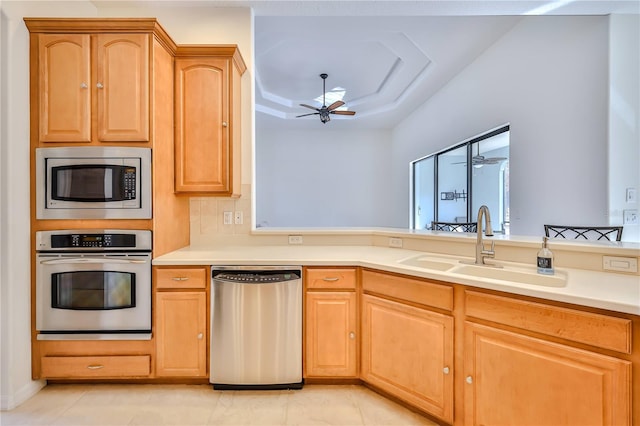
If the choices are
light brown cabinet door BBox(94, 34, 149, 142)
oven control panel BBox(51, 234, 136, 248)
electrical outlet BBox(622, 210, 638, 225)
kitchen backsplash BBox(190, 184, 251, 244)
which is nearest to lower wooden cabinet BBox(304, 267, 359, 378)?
kitchen backsplash BBox(190, 184, 251, 244)

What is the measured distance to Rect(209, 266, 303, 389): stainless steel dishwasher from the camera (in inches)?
80.0

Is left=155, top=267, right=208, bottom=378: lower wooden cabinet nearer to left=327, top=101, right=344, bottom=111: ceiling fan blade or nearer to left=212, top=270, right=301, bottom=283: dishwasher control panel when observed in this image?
left=212, top=270, right=301, bottom=283: dishwasher control panel

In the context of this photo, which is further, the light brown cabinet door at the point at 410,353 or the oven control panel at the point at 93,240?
the oven control panel at the point at 93,240

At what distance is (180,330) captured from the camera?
6.75 ft

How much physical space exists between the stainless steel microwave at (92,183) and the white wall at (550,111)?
368 cm

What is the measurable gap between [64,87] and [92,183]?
2.20ft

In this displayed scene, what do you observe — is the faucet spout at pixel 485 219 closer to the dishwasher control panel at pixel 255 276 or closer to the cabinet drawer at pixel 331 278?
the cabinet drawer at pixel 331 278

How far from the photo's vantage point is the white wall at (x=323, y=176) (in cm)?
714

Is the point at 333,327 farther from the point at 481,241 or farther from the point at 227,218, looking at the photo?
the point at 227,218

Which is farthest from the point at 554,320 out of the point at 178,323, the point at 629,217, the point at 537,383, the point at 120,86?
the point at 120,86

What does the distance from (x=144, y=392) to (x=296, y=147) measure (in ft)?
19.0

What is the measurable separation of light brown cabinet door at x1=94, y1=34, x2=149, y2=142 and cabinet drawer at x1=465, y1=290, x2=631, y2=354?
2307mm

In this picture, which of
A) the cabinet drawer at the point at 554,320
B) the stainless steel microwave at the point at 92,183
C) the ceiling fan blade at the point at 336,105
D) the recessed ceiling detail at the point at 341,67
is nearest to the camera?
the cabinet drawer at the point at 554,320

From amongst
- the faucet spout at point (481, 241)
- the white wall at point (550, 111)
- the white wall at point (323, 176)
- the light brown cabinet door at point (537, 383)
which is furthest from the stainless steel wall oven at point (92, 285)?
the white wall at point (323, 176)
